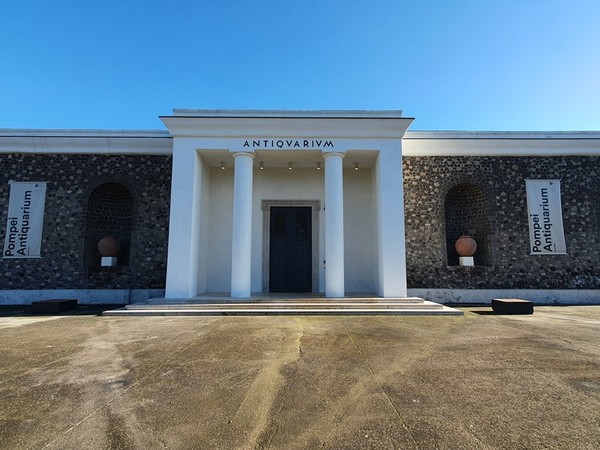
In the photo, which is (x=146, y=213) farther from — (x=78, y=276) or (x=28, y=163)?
(x=28, y=163)

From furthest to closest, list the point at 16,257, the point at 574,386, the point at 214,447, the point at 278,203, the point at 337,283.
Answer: the point at 278,203
the point at 16,257
the point at 337,283
the point at 574,386
the point at 214,447

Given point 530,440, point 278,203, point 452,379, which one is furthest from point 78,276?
point 530,440

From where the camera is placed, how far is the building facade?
9586 millimetres

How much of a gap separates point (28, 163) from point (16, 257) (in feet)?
10.5

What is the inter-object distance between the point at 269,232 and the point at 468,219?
734 centimetres

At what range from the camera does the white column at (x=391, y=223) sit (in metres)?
9.34

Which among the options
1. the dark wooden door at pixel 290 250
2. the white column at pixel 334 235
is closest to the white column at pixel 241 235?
the dark wooden door at pixel 290 250

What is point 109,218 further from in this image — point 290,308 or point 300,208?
point 290,308

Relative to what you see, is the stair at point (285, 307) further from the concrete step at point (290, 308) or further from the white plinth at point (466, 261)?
the white plinth at point (466, 261)

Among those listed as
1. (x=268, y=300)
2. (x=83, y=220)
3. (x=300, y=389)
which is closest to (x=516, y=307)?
(x=268, y=300)

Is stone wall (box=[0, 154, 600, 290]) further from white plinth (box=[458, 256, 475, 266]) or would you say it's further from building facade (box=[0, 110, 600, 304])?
white plinth (box=[458, 256, 475, 266])

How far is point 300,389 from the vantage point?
127 inches

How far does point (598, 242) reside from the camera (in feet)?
35.0

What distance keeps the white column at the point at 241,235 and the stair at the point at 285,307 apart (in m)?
0.53
